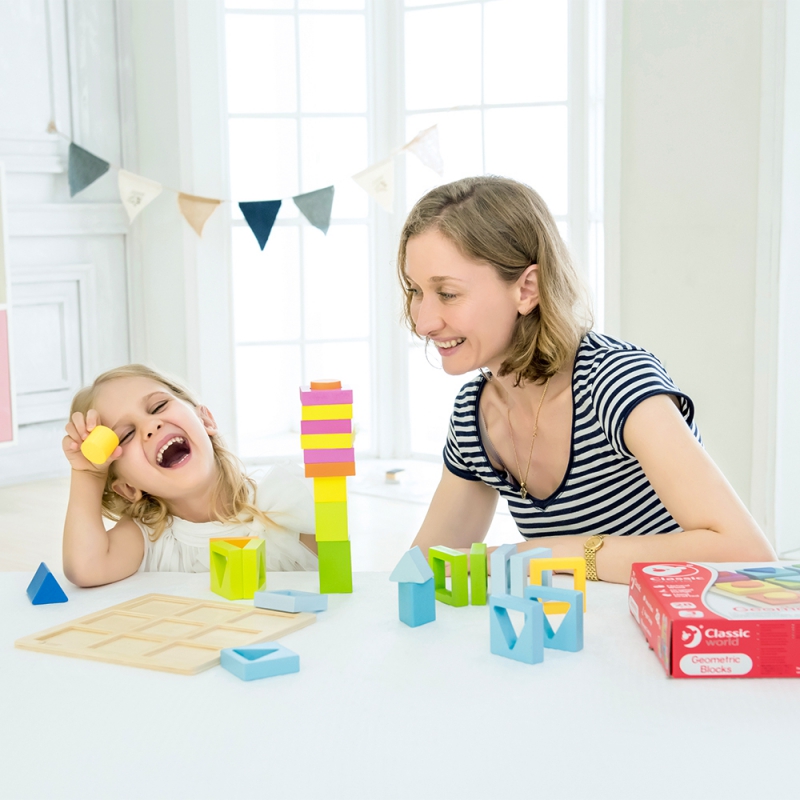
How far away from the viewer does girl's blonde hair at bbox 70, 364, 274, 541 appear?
146cm

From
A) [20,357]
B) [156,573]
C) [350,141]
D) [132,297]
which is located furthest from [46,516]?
[156,573]

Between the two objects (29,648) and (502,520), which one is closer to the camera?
(29,648)

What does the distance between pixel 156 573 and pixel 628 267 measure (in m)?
2.28

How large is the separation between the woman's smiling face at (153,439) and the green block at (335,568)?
43 cm

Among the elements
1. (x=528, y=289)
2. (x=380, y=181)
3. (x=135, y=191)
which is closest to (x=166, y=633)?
(x=528, y=289)

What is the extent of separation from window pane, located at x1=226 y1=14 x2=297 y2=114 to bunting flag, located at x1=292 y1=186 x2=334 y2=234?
488 millimetres

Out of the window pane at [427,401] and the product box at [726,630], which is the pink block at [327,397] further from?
the window pane at [427,401]

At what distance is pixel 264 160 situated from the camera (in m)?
4.20

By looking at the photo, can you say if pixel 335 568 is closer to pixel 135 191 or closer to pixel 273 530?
pixel 273 530

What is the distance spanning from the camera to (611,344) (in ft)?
4.48

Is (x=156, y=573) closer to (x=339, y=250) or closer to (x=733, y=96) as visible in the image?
(x=733, y=96)

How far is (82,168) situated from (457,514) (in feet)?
10.3

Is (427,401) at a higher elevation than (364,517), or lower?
higher

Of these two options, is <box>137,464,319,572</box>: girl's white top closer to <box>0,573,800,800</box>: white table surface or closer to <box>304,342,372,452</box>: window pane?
<box>0,573,800,800</box>: white table surface
